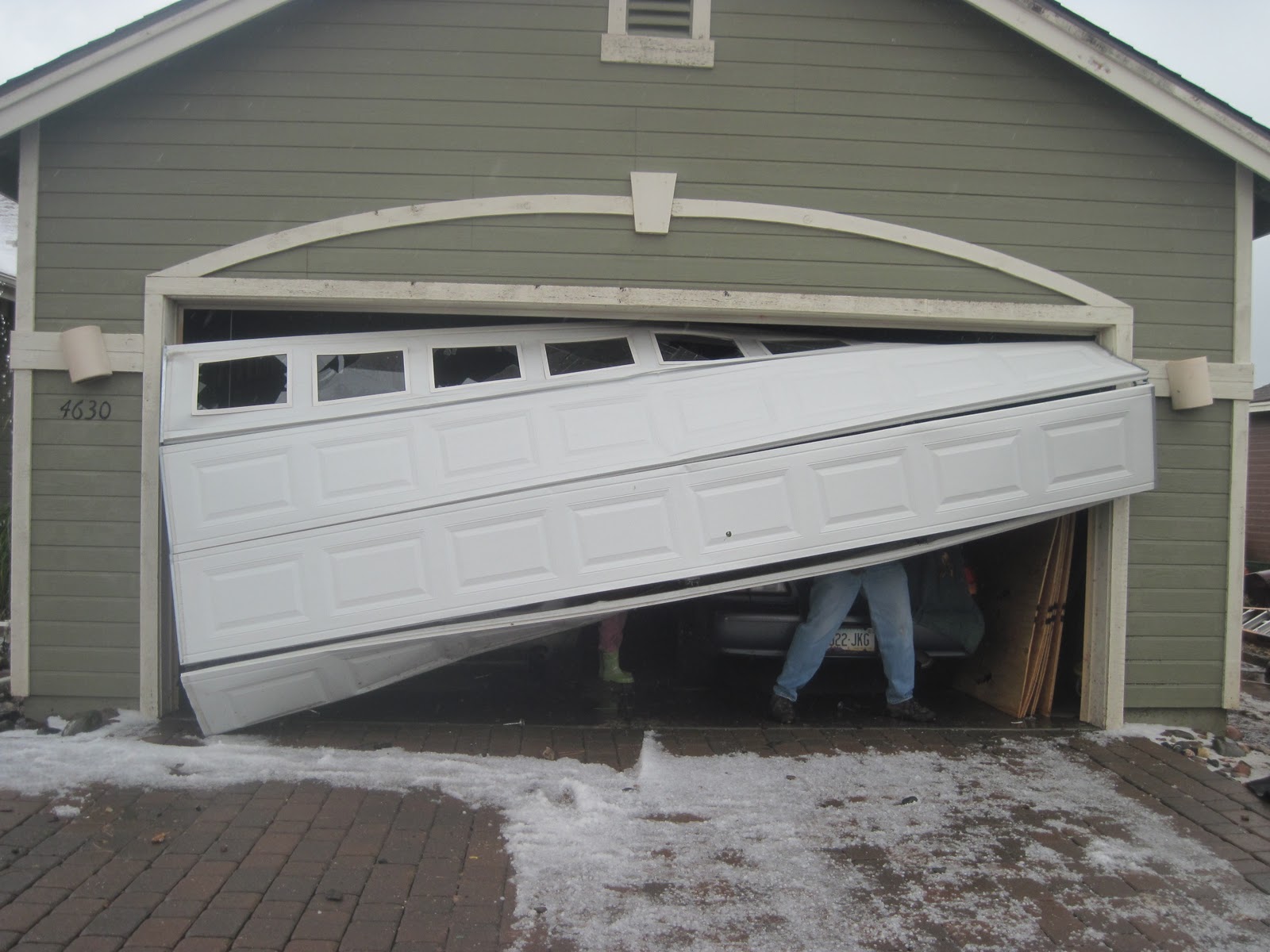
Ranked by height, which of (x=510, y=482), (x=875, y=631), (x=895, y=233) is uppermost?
(x=895, y=233)

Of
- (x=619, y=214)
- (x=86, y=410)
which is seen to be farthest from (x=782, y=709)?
(x=86, y=410)

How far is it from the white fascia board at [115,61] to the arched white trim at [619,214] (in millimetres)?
1073

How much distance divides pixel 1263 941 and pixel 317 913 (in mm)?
3545

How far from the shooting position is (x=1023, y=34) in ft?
20.0

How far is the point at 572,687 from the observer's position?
23.2 feet

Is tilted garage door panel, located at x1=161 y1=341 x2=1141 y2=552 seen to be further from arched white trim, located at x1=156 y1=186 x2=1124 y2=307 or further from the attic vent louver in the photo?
the attic vent louver

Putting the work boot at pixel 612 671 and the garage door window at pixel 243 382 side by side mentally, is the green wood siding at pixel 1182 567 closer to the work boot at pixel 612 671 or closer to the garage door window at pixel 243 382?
the work boot at pixel 612 671

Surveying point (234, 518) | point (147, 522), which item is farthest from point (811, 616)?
point (147, 522)

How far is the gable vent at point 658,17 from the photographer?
612 centimetres

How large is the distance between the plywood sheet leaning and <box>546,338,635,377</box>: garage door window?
294 cm

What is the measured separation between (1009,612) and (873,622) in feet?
3.73

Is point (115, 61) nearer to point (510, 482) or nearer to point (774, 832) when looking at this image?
point (510, 482)

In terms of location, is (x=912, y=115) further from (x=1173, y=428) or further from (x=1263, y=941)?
(x=1263, y=941)

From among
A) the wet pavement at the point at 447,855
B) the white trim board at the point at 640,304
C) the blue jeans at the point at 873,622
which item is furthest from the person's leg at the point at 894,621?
the white trim board at the point at 640,304
